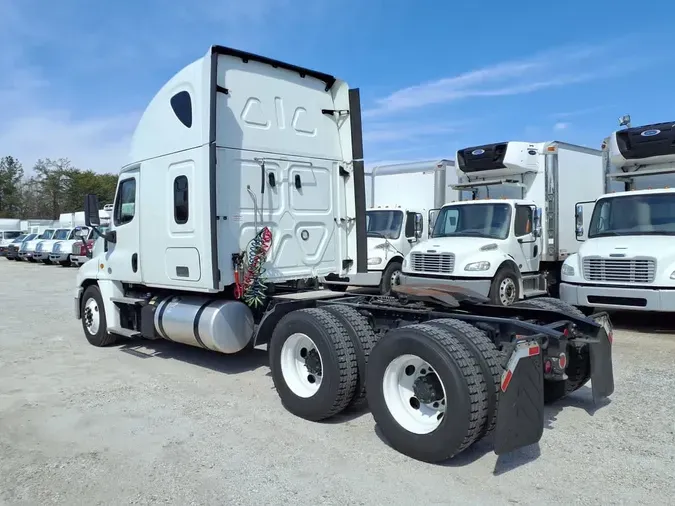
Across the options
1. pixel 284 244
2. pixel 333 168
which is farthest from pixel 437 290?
pixel 333 168

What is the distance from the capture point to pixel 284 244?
7250 mm

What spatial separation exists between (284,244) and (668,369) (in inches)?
192

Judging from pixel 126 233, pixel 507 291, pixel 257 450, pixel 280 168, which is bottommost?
pixel 257 450

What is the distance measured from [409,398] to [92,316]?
6048 millimetres

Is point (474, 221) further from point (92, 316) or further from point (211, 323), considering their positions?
point (92, 316)

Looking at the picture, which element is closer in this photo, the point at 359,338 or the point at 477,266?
the point at 359,338

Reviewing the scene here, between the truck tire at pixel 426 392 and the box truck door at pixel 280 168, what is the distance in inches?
105

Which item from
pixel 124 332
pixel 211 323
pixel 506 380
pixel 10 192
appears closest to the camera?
pixel 506 380

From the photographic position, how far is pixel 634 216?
1011cm

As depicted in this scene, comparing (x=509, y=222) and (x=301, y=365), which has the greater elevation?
(x=509, y=222)

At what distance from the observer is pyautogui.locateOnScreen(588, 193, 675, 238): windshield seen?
384 inches

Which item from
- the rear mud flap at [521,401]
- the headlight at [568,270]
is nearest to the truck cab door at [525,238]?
the headlight at [568,270]

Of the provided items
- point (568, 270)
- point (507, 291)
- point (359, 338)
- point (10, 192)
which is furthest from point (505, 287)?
point (10, 192)

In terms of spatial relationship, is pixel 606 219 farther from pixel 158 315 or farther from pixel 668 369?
pixel 158 315
